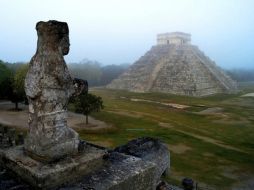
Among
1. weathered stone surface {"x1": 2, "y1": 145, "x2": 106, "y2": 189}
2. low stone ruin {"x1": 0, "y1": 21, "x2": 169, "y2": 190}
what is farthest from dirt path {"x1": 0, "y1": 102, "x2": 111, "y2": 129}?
low stone ruin {"x1": 0, "y1": 21, "x2": 169, "y2": 190}

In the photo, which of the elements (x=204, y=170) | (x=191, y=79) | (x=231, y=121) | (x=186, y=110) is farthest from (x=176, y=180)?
(x=191, y=79)

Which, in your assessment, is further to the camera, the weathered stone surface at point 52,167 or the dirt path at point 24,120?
the dirt path at point 24,120

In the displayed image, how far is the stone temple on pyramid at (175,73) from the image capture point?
221 ft

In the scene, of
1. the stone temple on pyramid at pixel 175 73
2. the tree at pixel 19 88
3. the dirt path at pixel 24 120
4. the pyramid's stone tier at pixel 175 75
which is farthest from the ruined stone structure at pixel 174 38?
the tree at pixel 19 88

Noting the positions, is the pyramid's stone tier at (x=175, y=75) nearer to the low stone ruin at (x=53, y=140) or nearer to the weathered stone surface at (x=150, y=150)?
the weathered stone surface at (x=150, y=150)

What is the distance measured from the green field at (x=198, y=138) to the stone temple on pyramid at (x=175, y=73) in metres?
27.3

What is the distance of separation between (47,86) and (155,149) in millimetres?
6810

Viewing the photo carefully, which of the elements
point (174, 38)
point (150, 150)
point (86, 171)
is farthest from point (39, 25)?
point (174, 38)

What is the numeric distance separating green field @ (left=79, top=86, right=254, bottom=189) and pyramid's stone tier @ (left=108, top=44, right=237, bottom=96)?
2713 centimetres

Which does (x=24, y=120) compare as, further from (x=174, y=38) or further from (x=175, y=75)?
(x=174, y=38)

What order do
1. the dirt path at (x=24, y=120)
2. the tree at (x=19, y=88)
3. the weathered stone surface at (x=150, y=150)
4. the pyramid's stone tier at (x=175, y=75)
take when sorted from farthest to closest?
the pyramid's stone tier at (x=175, y=75) → the tree at (x=19, y=88) → the dirt path at (x=24, y=120) → the weathered stone surface at (x=150, y=150)

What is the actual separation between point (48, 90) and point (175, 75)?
67.5 m

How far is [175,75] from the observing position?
234ft

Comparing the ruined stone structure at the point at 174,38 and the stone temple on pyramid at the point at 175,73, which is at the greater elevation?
the ruined stone structure at the point at 174,38
